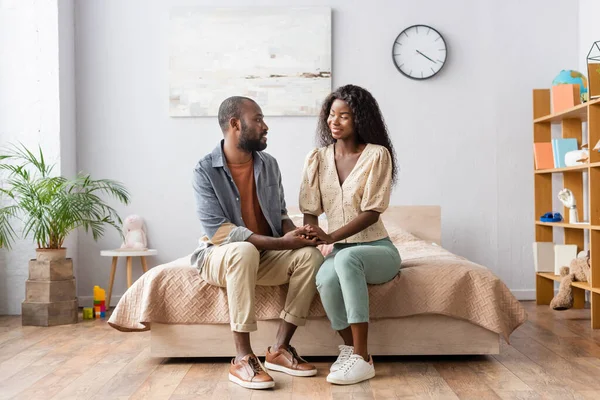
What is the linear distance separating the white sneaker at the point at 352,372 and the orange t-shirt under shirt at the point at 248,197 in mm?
618

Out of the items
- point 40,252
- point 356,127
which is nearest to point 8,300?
point 40,252

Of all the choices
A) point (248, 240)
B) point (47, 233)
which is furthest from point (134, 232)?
point (248, 240)

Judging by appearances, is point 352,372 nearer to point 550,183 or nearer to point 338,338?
point 338,338

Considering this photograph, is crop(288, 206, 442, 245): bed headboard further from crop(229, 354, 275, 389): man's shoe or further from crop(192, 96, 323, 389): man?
crop(229, 354, 275, 389): man's shoe

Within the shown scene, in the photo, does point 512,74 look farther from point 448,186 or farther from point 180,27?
point 180,27

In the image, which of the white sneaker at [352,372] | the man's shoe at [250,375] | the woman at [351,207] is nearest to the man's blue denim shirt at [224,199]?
the woman at [351,207]

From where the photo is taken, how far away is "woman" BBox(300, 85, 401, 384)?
2.50 metres

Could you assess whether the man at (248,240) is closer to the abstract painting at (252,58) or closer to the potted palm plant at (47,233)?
the potted palm plant at (47,233)

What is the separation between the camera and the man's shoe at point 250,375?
7.86 ft

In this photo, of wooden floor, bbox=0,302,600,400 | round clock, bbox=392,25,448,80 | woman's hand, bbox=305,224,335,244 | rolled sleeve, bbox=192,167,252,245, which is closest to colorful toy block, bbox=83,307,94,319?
wooden floor, bbox=0,302,600,400

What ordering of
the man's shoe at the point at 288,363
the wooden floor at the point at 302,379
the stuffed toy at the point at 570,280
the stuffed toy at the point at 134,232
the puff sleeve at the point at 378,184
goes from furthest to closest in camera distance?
the stuffed toy at the point at 134,232 < the stuffed toy at the point at 570,280 < the puff sleeve at the point at 378,184 < the man's shoe at the point at 288,363 < the wooden floor at the point at 302,379

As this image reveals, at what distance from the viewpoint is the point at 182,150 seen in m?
4.56

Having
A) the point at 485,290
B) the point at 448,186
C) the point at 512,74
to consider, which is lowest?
the point at 485,290

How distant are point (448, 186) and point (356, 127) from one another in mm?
1903
